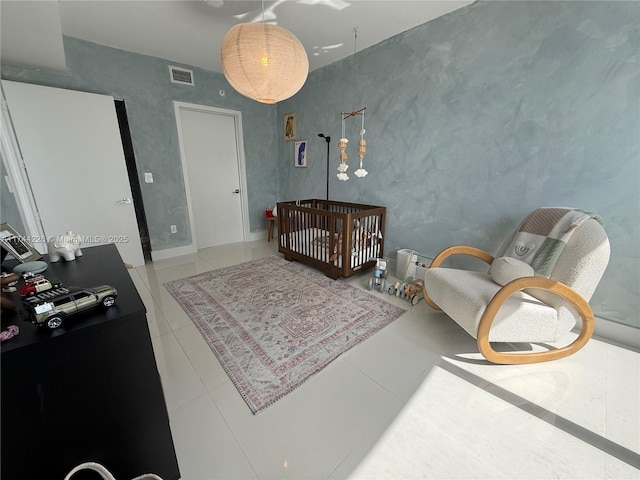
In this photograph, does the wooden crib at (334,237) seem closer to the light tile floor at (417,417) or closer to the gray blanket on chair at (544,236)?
the light tile floor at (417,417)

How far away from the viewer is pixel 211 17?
7.34 ft

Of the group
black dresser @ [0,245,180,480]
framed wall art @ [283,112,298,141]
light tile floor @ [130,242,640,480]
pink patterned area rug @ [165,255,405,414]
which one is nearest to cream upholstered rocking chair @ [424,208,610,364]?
light tile floor @ [130,242,640,480]

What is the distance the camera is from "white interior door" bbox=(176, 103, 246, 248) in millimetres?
3471

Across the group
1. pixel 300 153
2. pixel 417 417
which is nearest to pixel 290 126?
pixel 300 153

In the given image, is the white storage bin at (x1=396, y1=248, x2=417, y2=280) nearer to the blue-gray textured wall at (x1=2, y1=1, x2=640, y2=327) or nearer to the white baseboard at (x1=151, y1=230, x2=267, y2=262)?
the blue-gray textured wall at (x1=2, y1=1, x2=640, y2=327)

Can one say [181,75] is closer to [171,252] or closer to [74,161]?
[74,161]


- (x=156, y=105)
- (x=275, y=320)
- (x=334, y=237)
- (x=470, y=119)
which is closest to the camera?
(x=275, y=320)

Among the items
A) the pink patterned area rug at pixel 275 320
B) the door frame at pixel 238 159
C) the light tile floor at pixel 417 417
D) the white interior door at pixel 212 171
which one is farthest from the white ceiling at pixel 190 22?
the light tile floor at pixel 417 417

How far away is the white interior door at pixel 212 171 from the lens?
11.4 feet

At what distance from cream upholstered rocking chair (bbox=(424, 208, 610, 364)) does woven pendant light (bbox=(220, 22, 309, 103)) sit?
1720 millimetres

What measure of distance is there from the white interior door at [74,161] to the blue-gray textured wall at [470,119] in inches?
10.3

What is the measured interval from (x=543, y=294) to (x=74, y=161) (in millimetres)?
4251

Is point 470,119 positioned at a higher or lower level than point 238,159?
higher

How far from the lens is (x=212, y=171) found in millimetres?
3752
